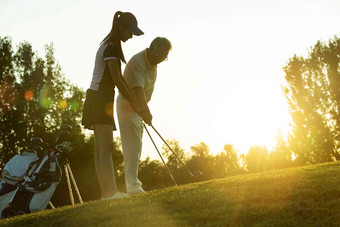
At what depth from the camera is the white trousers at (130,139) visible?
6570 mm

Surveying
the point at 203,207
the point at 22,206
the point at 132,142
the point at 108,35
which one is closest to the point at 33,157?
the point at 22,206

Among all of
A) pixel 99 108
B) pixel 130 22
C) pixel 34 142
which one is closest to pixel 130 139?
pixel 99 108

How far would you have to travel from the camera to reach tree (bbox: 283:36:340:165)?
3300 centimetres

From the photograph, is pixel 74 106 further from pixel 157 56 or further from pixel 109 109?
pixel 109 109

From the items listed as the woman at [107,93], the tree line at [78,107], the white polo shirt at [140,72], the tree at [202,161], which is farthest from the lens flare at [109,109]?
the tree at [202,161]

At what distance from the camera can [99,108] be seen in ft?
19.5

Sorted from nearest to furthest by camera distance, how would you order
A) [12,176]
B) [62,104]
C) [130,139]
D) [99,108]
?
[99,108], [130,139], [12,176], [62,104]

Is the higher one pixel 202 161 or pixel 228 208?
pixel 202 161

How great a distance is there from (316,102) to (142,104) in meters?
30.6

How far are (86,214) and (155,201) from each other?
96 cm

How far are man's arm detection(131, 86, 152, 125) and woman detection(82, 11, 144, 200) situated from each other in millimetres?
405

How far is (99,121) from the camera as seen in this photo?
5934mm

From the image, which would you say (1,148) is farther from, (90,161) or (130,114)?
(130,114)

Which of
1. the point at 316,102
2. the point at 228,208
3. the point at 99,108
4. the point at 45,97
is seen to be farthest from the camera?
the point at 45,97
